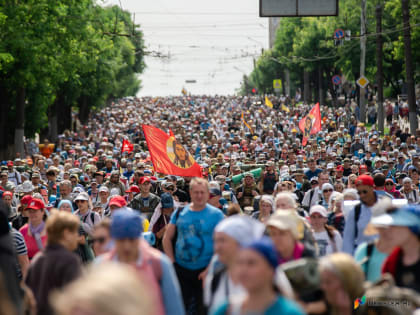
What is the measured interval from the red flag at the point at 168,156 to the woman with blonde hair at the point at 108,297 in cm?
1288

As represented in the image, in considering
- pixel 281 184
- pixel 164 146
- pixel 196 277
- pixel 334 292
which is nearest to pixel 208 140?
pixel 164 146

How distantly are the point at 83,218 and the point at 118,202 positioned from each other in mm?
511

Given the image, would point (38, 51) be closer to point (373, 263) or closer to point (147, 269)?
point (373, 263)

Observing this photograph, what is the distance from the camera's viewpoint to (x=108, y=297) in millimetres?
2957

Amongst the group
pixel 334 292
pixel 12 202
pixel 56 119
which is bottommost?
pixel 56 119

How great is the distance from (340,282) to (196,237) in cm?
304

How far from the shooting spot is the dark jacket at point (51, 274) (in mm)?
5816

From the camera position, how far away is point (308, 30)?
8006 centimetres

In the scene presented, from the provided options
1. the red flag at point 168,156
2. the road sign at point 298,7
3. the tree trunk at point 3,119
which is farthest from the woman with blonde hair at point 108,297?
the tree trunk at point 3,119

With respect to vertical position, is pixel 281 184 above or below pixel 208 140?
above

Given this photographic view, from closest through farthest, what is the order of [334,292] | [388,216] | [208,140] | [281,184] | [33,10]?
[334,292] → [388,216] → [281,184] → [33,10] → [208,140]

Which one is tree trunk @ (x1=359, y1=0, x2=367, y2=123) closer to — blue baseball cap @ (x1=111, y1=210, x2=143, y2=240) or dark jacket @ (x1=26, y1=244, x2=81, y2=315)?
dark jacket @ (x1=26, y1=244, x2=81, y2=315)

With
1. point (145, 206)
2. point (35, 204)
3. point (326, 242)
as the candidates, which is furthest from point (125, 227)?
point (145, 206)

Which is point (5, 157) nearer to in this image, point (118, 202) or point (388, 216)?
point (118, 202)
